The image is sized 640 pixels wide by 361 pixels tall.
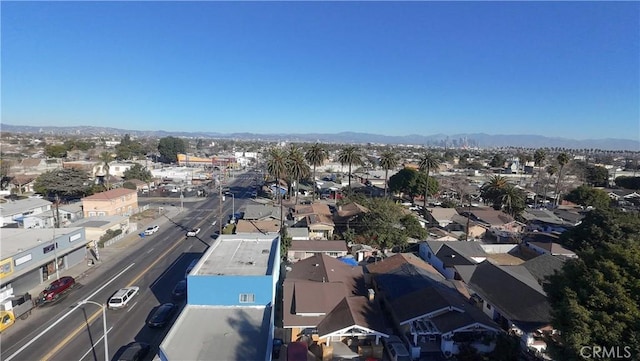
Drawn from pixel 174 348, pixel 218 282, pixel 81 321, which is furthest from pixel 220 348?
pixel 81 321

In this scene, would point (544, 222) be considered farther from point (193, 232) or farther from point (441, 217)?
point (193, 232)

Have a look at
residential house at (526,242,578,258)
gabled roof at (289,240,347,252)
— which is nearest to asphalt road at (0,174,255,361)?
gabled roof at (289,240,347,252)

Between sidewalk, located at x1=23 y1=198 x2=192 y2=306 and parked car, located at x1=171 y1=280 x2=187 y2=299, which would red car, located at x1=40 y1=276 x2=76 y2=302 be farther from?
parked car, located at x1=171 y1=280 x2=187 y2=299

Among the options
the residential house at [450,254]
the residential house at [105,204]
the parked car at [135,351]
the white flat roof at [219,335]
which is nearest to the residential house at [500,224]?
the residential house at [450,254]

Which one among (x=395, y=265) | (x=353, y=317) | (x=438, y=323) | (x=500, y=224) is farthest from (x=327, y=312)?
(x=500, y=224)

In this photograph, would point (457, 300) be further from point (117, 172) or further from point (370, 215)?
point (117, 172)

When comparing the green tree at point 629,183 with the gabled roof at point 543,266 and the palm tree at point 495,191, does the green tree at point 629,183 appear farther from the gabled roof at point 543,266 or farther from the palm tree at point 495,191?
the gabled roof at point 543,266
